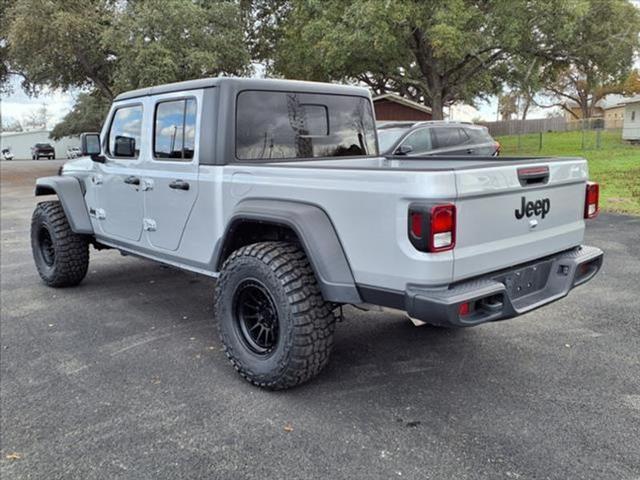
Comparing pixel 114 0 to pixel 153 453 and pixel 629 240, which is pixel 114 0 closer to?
pixel 629 240

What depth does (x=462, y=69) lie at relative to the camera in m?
23.6

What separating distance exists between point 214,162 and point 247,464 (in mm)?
1963

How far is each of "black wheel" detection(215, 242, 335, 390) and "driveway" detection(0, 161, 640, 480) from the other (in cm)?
18

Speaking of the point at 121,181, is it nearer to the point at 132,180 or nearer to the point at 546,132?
the point at 132,180

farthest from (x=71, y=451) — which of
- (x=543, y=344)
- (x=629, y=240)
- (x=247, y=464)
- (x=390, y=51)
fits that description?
(x=390, y=51)

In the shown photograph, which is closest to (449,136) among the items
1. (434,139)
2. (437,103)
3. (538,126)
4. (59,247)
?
(434,139)

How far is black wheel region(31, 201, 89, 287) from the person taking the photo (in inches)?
218

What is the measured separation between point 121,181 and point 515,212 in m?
3.30

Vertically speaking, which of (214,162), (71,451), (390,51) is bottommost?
(71,451)

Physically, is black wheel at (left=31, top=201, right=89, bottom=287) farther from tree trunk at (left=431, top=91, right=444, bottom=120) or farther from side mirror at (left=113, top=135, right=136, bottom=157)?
tree trunk at (left=431, top=91, right=444, bottom=120)

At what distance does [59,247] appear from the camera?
5.52 metres

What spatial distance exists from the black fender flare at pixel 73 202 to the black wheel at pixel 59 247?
20cm

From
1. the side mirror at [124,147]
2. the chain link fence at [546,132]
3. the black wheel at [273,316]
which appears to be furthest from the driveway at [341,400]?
the chain link fence at [546,132]

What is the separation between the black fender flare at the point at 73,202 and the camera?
5340mm
